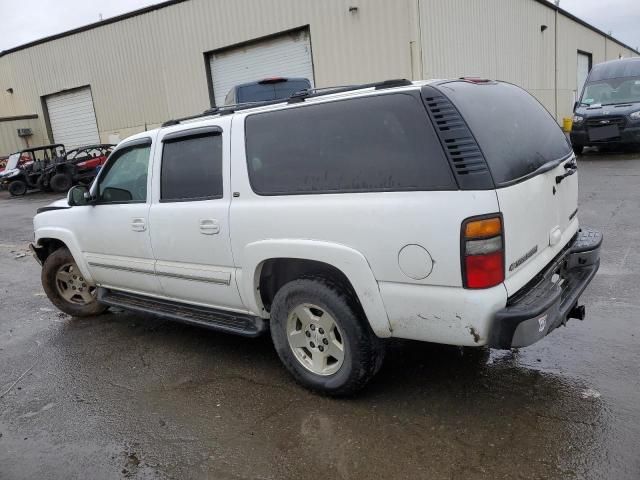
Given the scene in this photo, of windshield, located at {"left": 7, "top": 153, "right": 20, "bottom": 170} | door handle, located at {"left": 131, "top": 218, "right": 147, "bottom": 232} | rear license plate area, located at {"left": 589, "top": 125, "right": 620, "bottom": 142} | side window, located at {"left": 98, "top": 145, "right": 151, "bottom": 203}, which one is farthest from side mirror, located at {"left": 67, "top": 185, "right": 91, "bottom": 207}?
windshield, located at {"left": 7, "top": 153, "right": 20, "bottom": 170}

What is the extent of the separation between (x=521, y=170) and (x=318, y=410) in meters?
1.89

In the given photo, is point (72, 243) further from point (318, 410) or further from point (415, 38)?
point (415, 38)

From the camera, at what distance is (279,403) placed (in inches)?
138

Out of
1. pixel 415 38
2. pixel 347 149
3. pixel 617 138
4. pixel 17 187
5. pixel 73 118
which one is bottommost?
pixel 17 187

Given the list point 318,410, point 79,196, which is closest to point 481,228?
point 318,410

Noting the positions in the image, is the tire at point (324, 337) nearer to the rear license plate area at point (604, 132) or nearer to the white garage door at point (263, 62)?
the rear license plate area at point (604, 132)

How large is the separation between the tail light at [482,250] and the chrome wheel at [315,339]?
940 mm

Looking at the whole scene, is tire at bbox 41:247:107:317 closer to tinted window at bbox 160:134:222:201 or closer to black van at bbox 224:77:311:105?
tinted window at bbox 160:134:222:201

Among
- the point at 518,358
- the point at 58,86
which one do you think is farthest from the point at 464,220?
the point at 58,86

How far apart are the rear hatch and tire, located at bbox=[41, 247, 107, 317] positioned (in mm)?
4143

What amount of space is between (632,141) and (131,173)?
1212cm

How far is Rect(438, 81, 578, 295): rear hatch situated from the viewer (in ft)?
9.26

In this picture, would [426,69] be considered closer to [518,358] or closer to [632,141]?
[632,141]

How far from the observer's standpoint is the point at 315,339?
3.47 meters
